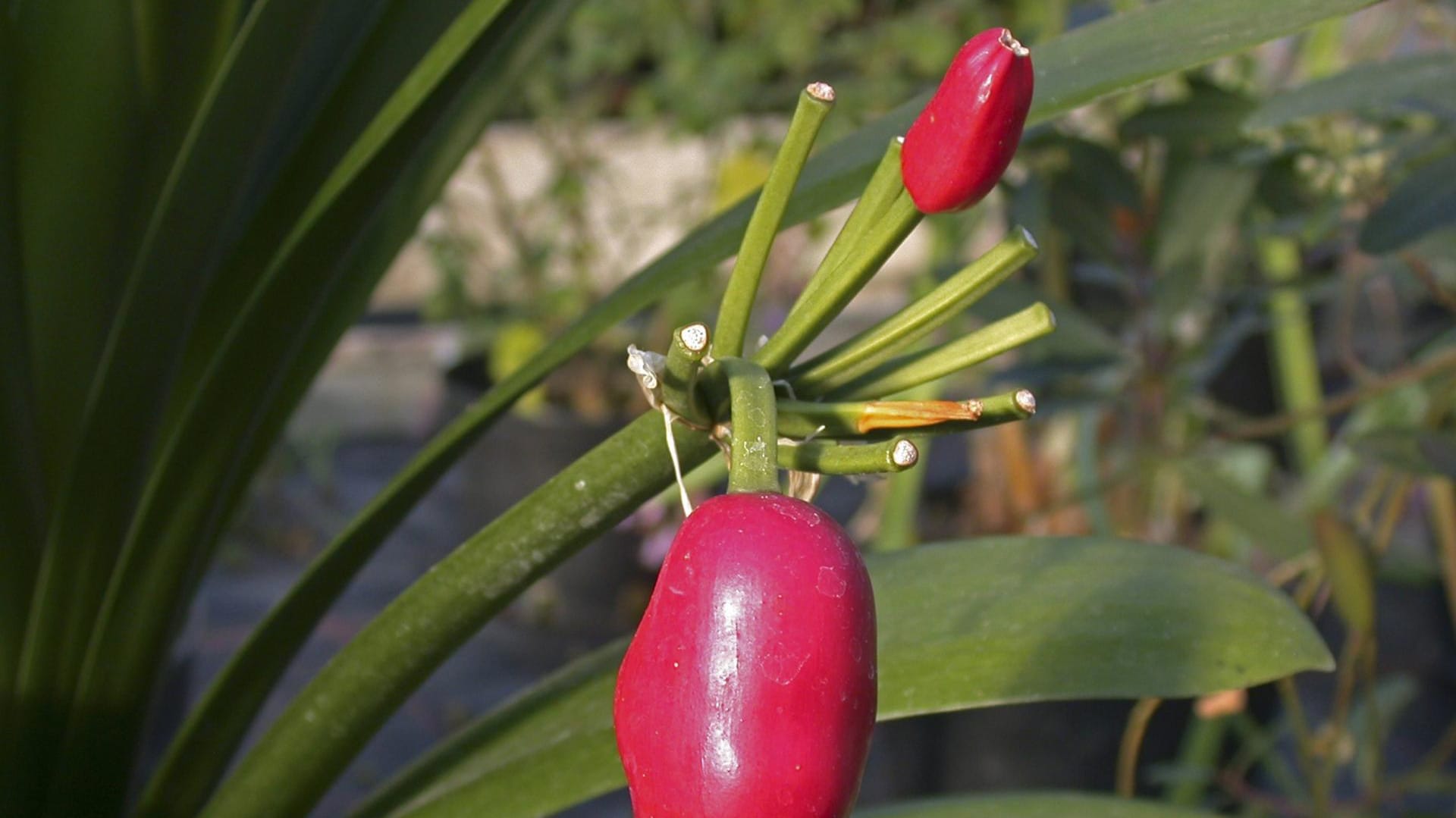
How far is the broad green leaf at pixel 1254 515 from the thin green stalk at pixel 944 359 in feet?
1.85

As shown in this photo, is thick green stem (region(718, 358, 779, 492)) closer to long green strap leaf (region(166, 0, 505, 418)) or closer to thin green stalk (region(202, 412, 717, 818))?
thin green stalk (region(202, 412, 717, 818))

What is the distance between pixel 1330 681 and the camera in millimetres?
1585

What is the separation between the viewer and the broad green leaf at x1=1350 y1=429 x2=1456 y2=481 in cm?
56

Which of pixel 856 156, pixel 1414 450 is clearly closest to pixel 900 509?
pixel 1414 450

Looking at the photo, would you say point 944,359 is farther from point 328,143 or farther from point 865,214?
point 328,143

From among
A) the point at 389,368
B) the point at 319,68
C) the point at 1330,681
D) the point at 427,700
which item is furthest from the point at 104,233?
the point at 389,368

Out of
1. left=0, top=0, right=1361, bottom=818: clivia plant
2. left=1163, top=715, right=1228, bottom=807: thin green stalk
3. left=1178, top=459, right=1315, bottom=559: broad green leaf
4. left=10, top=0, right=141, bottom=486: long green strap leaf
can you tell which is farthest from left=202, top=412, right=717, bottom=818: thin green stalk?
left=1163, top=715, right=1228, bottom=807: thin green stalk

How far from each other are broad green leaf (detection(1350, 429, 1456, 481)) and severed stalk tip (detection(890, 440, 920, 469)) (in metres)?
0.44

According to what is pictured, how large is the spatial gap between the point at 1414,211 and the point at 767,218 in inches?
12.6

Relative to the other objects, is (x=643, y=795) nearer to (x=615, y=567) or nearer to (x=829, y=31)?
(x=615, y=567)

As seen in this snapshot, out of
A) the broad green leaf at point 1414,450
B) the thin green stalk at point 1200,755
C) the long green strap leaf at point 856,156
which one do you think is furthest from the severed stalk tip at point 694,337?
the thin green stalk at point 1200,755

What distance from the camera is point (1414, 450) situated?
0.59 meters

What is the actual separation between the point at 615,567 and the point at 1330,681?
34.5 inches

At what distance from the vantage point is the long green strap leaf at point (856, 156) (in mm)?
319
